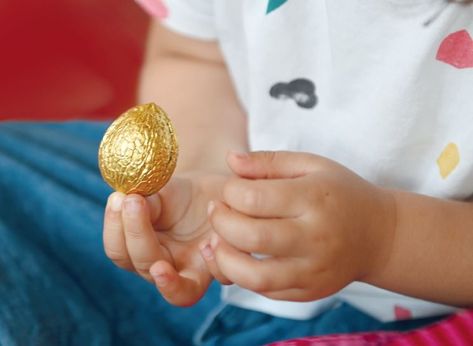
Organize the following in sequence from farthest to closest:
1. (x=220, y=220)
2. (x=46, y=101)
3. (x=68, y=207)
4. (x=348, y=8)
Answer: (x=46, y=101)
(x=68, y=207)
(x=348, y=8)
(x=220, y=220)

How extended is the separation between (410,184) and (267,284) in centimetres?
22

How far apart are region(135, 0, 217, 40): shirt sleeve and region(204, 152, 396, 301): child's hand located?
276mm

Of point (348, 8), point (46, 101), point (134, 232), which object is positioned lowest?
point (46, 101)

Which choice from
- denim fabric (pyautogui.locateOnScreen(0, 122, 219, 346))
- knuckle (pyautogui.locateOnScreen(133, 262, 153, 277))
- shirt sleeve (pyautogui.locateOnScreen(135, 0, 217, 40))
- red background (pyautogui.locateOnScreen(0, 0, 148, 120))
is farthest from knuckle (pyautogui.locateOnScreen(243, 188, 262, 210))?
red background (pyautogui.locateOnScreen(0, 0, 148, 120))

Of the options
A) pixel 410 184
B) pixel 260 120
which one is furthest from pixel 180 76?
pixel 410 184

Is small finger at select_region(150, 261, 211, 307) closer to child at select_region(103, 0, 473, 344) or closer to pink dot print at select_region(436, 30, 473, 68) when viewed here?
child at select_region(103, 0, 473, 344)

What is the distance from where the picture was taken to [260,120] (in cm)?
63

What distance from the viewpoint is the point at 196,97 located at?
699 millimetres

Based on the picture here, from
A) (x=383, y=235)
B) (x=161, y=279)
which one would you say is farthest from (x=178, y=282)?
(x=383, y=235)

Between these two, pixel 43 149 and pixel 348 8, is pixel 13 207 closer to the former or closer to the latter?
pixel 43 149

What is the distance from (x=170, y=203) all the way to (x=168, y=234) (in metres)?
0.02

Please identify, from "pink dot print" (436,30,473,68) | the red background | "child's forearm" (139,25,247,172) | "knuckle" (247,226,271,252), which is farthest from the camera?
the red background

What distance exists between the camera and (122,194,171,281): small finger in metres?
0.43

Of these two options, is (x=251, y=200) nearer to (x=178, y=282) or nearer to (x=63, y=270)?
(x=178, y=282)
